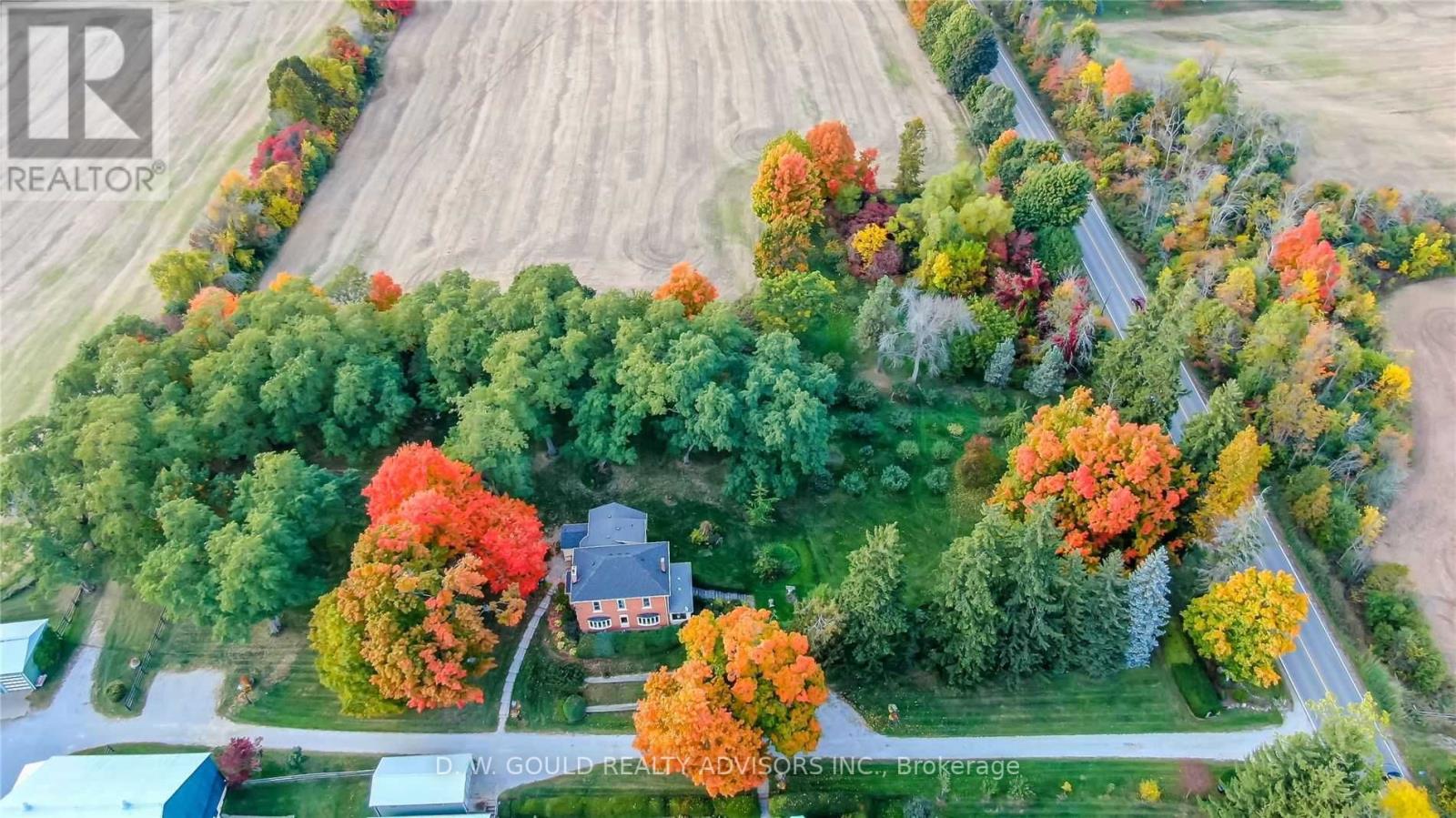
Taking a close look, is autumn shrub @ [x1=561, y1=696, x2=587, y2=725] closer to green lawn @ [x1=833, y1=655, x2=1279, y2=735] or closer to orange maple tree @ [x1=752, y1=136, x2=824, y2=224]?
green lawn @ [x1=833, y1=655, x2=1279, y2=735]

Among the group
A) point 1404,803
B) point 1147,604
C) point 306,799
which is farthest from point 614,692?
point 1404,803

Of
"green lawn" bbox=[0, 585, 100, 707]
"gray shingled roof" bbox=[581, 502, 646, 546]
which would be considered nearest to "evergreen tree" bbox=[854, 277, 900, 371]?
"gray shingled roof" bbox=[581, 502, 646, 546]

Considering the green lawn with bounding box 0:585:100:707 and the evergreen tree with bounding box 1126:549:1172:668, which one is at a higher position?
the evergreen tree with bounding box 1126:549:1172:668

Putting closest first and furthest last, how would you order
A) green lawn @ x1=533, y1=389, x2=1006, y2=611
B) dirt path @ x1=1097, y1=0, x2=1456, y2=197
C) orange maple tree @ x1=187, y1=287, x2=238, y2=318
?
green lawn @ x1=533, y1=389, x2=1006, y2=611
orange maple tree @ x1=187, y1=287, x2=238, y2=318
dirt path @ x1=1097, y1=0, x2=1456, y2=197

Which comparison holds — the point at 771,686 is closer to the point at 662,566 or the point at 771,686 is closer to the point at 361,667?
the point at 662,566

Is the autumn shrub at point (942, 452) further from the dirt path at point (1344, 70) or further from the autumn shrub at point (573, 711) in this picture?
the dirt path at point (1344, 70)

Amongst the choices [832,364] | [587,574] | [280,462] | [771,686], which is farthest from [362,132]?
[771,686]
